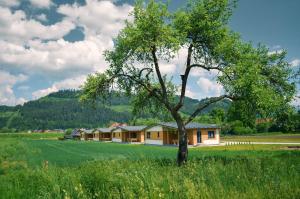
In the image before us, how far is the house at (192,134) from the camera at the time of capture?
225ft

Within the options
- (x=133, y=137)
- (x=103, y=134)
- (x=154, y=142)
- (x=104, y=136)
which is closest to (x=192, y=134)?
(x=154, y=142)

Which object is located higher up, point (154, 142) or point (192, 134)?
point (192, 134)

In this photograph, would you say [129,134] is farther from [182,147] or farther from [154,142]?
[182,147]

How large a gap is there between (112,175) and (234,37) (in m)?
17.3

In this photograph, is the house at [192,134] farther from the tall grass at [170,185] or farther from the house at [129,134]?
the tall grass at [170,185]

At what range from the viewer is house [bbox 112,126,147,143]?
306 feet

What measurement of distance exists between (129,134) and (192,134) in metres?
35.7

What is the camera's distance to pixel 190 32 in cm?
2400

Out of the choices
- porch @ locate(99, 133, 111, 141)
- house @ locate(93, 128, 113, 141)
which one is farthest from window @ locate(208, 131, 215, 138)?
porch @ locate(99, 133, 111, 141)

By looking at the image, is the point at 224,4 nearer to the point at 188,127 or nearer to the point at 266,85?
the point at 266,85

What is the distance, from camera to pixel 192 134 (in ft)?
224

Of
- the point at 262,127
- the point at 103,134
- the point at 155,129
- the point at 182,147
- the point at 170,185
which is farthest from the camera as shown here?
the point at 103,134

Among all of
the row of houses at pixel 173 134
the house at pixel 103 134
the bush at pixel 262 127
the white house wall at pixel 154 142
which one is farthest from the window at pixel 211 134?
the house at pixel 103 134

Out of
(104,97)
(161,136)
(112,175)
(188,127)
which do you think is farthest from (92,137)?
(112,175)
